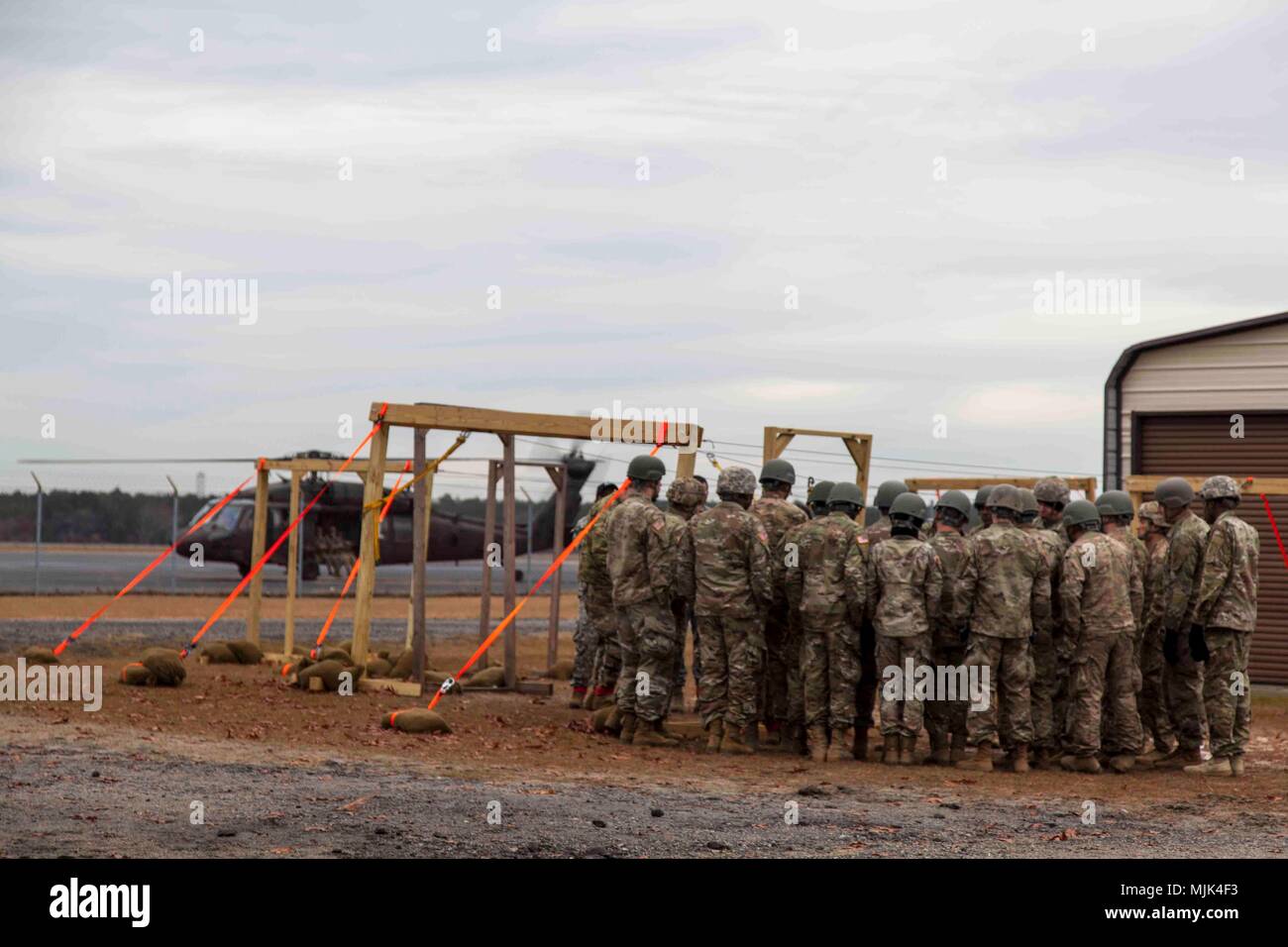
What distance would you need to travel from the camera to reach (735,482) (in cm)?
1221

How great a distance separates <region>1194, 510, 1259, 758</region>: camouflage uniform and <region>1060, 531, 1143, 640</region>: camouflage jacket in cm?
59

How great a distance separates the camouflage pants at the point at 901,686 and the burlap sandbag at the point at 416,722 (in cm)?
332

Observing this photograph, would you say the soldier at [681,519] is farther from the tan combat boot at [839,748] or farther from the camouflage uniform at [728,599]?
the tan combat boot at [839,748]

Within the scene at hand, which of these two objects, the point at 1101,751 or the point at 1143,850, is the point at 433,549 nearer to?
the point at 1101,751

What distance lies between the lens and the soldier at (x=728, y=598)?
12016 mm

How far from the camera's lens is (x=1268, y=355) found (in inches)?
727

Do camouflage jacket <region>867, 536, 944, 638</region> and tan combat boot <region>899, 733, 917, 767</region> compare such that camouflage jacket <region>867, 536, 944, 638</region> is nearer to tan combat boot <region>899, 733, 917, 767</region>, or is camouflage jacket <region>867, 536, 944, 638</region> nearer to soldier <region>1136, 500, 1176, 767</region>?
tan combat boot <region>899, 733, 917, 767</region>

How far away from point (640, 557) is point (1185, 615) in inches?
163

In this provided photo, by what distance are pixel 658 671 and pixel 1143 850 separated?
16.3 ft

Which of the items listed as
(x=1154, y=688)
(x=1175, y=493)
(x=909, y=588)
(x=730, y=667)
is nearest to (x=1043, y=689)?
(x=1154, y=688)

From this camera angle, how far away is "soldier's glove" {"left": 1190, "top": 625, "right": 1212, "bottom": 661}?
1184 cm

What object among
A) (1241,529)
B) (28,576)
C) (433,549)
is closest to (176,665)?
(1241,529)

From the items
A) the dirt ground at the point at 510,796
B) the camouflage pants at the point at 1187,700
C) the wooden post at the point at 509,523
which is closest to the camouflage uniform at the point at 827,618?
the dirt ground at the point at 510,796

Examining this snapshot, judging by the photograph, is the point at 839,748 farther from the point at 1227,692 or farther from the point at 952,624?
the point at 1227,692
